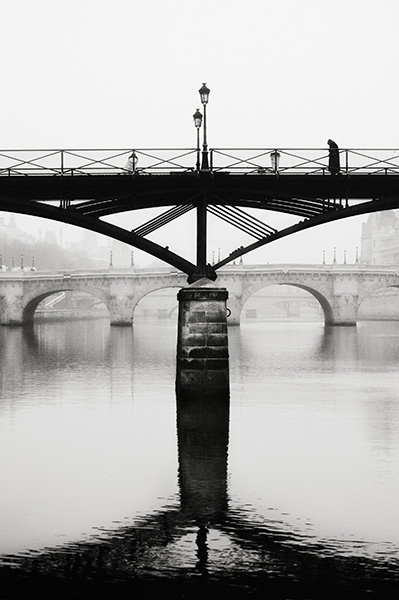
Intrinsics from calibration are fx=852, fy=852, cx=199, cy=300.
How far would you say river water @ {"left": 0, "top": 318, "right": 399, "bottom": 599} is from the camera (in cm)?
1171

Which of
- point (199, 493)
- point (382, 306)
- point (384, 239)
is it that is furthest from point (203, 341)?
point (384, 239)

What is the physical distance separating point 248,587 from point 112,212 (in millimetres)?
19236

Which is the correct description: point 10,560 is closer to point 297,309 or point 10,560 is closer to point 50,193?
point 50,193

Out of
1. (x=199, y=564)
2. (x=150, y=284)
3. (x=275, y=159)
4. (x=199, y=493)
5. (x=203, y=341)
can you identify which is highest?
(x=275, y=159)

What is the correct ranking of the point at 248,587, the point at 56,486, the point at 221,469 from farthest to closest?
the point at 221,469 → the point at 56,486 → the point at 248,587

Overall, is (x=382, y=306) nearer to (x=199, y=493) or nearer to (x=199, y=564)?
(x=199, y=493)

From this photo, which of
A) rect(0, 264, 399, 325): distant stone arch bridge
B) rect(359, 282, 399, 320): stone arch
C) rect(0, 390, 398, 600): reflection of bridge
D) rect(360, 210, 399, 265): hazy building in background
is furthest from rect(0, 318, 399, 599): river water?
rect(360, 210, 399, 265): hazy building in background

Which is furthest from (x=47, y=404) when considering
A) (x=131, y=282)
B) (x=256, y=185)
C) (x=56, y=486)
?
(x=131, y=282)

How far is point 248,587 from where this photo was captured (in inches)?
445

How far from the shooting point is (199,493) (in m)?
16.3

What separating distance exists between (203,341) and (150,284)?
62.8m

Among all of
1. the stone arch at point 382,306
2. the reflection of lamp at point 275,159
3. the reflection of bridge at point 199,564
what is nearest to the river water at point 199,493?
the reflection of bridge at point 199,564

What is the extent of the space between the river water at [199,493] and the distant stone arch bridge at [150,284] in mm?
55350

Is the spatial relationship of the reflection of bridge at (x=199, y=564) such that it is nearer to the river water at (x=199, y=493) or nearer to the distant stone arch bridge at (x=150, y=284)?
the river water at (x=199, y=493)
